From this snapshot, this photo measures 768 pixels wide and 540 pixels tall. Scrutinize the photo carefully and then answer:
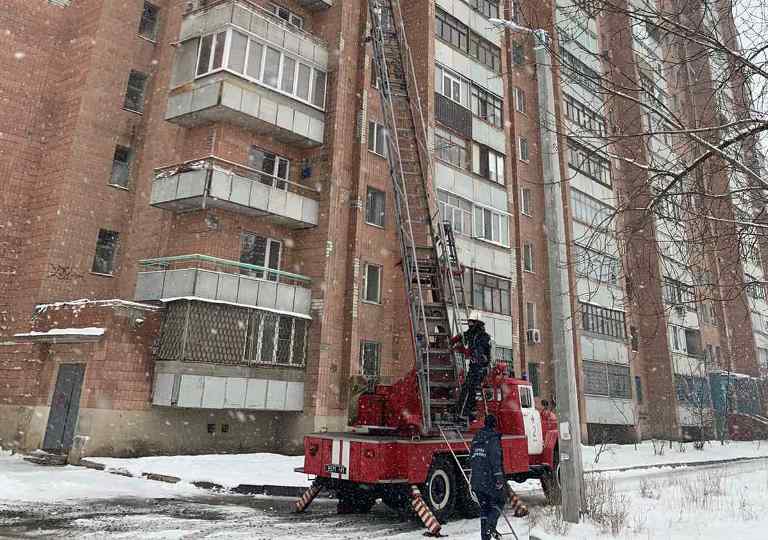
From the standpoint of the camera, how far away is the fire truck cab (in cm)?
941

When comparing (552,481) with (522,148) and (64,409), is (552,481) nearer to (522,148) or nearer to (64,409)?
(64,409)

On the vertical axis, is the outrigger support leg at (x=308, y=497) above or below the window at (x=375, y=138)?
below

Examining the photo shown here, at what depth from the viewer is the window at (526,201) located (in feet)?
98.1

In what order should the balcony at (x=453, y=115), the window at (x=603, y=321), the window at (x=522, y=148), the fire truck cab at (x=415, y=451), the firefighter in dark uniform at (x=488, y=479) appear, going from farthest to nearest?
the window at (x=603, y=321)
the window at (x=522, y=148)
the balcony at (x=453, y=115)
the fire truck cab at (x=415, y=451)
the firefighter in dark uniform at (x=488, y=479)

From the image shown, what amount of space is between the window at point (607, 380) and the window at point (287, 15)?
21.3 meters

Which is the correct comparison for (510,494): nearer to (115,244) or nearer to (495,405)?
(495,405)

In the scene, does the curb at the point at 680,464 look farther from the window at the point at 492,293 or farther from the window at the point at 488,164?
the window at the point at 488,164

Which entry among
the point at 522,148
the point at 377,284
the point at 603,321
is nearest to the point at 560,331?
the point at 377,284

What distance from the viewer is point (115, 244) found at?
21.6 m

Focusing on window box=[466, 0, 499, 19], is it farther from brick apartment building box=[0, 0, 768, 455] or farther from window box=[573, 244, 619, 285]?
window box=[573, 244, 619, 285]

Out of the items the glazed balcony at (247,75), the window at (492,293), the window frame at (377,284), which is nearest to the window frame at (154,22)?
the glazed balcony at (247,75)

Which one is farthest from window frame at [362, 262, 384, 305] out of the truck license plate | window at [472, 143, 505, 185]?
the truck license plate

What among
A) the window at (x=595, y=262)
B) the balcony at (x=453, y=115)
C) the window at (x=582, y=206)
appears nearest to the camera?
the window at (x=595, y=262)

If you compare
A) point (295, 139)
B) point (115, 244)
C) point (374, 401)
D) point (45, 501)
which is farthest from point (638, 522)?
point (115, 244)
